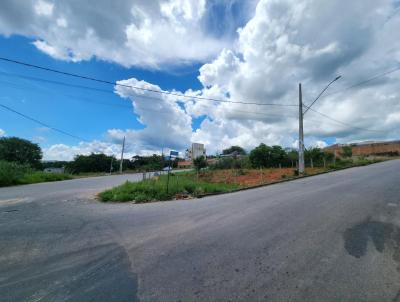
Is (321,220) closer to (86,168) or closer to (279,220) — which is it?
(279,220)

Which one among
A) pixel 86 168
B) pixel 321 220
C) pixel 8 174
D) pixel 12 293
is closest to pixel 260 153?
pixel 321 220

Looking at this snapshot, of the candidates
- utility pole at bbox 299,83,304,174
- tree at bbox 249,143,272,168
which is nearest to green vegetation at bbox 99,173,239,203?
utility pole at bbox 299,83,304,174

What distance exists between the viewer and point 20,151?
152 ft

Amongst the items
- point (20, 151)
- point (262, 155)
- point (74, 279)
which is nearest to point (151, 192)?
point (74, 279)

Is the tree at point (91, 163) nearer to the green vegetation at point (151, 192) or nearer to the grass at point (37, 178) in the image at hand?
the grass at point (37, 178)

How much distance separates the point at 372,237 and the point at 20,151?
60.4m

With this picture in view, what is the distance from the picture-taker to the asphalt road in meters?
2.54

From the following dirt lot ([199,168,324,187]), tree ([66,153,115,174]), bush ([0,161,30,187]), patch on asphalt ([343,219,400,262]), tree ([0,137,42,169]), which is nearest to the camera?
patch on asphalt ([343,219,400,262])

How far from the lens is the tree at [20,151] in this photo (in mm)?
43844

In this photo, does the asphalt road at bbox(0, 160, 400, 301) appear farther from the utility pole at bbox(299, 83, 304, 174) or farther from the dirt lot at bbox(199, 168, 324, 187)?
the utility pole at bbox(299, 83, 304, 174)

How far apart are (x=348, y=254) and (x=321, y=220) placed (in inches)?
71.4

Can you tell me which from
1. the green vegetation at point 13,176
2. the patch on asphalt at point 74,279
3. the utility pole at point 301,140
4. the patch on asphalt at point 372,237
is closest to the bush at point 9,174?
the green vegetation at point 13,176

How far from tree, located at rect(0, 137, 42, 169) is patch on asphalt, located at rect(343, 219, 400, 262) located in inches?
2100

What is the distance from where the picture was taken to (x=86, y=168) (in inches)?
2093
